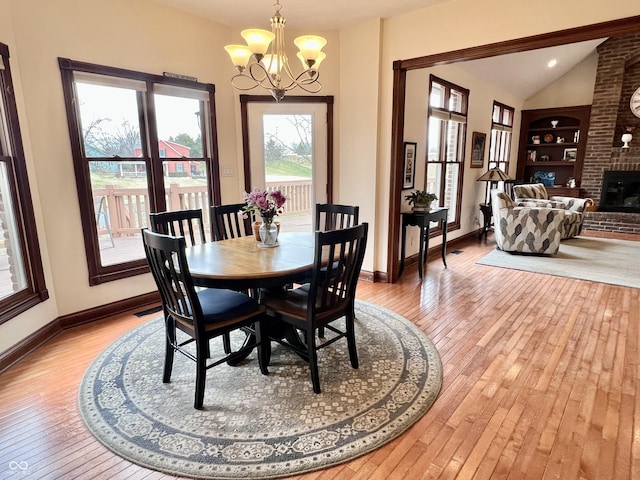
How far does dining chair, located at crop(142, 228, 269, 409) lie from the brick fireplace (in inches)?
317

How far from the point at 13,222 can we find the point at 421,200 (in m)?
3.92

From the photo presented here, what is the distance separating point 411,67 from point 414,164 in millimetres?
1287

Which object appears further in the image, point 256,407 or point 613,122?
point 613,122

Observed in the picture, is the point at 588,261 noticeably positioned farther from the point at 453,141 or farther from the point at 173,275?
the point at 173,275

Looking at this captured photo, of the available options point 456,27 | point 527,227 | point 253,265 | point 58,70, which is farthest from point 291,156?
point 527,227

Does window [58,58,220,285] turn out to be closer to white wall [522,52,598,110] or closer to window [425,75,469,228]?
window [425,75,469,228]

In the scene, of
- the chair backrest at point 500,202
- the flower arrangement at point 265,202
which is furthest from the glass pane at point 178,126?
the chair backrest at point 500,202

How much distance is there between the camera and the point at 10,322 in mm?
2545

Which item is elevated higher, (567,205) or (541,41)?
(541,41)

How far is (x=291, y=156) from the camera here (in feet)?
14.3

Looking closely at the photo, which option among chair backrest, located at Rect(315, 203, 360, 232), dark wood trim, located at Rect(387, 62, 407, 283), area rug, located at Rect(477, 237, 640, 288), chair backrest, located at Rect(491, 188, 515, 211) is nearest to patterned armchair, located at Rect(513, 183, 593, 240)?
area rug, located at Rect(477, 237, 640, 288)

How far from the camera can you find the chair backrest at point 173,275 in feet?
5.98

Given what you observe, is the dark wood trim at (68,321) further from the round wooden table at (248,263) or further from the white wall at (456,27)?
the white wall at (456,27)

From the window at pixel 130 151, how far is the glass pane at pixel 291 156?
2.20ft
